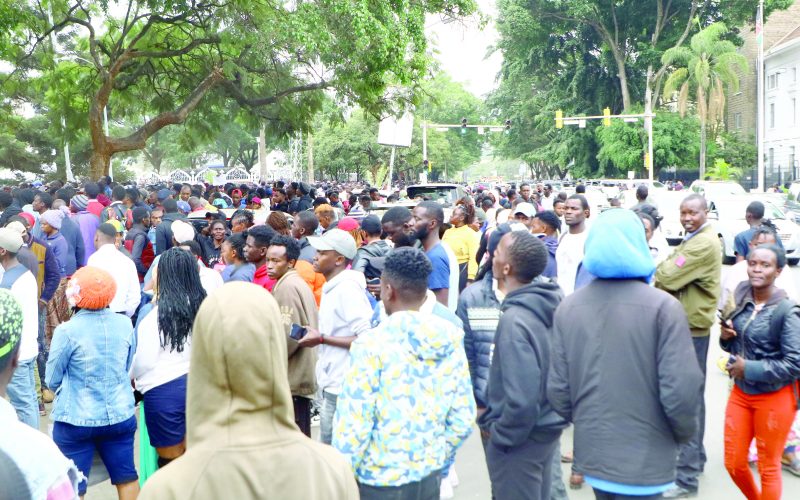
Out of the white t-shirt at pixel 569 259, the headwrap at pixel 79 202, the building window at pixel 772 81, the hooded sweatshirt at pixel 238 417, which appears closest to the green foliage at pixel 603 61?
the building window at pixel 772 81

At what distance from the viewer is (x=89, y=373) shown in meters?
4.87

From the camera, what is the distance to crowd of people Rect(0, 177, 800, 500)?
2.21 meters

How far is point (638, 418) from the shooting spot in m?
3.61

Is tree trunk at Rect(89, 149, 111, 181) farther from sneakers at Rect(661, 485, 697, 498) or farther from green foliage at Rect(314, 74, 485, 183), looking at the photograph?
green foliage at Rect(314, 74, 485, 183)

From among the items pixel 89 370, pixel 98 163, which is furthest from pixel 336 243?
pixel 98 163

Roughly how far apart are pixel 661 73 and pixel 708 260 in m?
45.1

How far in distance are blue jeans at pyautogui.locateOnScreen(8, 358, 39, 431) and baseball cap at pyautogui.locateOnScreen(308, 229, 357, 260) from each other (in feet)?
7.42

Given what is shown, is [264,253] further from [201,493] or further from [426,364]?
[201,493]

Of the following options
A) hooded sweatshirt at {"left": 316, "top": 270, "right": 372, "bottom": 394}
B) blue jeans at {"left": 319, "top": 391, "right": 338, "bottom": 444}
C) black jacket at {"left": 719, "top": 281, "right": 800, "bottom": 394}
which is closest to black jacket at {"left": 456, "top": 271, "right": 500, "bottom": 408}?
hooded sweatshirt at {"left": 316, "top": 270, "right": 372, "bottom": 394}

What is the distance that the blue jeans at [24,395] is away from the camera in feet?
19.6

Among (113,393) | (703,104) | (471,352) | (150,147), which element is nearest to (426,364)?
(471,352)

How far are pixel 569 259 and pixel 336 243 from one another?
298 cm

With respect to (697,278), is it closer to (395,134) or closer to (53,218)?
(53,218)

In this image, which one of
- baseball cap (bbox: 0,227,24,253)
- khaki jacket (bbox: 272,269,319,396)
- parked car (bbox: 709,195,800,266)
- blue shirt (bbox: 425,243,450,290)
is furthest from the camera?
parked car (bbox: 709,195,800,266)
